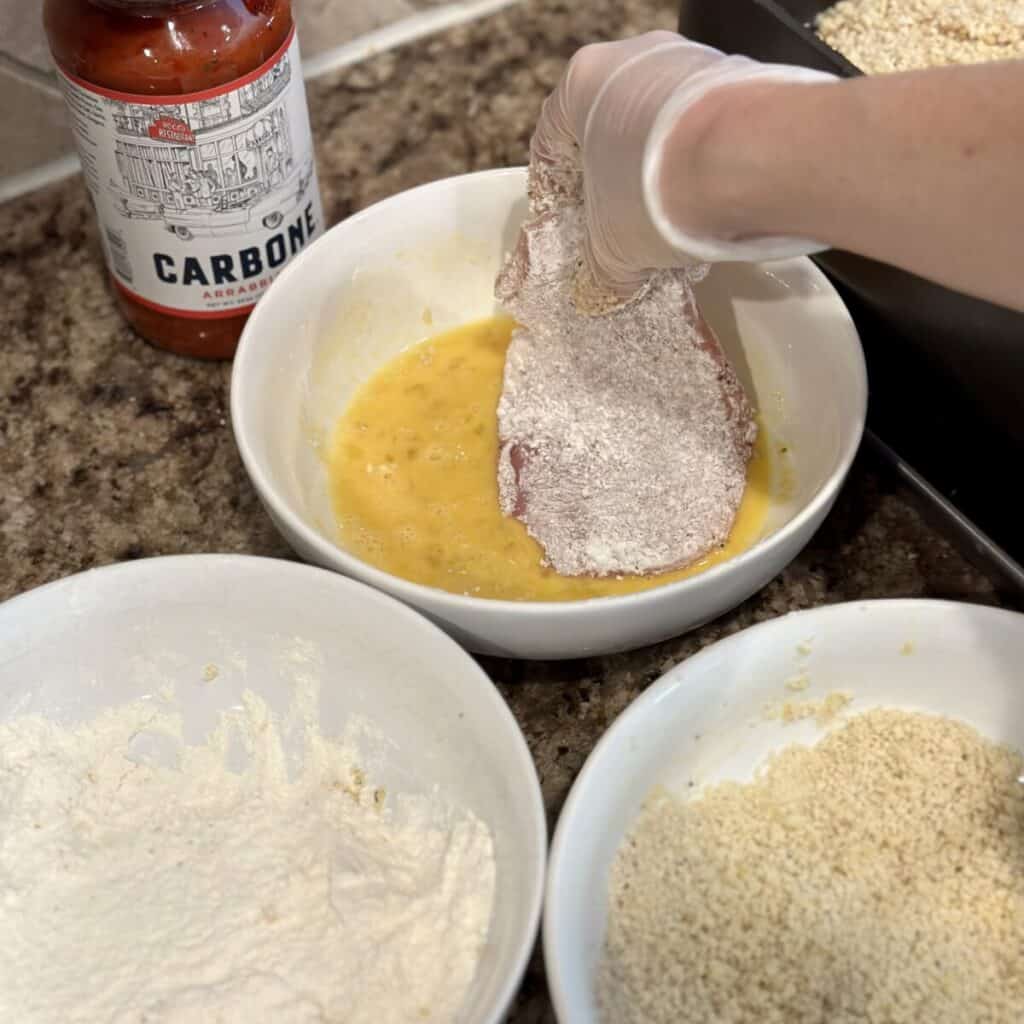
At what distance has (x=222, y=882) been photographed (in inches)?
A: 31.0

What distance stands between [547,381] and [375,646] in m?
0.28

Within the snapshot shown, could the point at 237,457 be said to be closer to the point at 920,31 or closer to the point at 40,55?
the point at 40,55

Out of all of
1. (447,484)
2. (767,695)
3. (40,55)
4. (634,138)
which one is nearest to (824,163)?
(634,138)

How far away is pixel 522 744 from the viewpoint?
734mm

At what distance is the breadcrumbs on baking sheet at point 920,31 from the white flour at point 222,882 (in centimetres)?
74

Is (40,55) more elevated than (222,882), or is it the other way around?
(40,55)

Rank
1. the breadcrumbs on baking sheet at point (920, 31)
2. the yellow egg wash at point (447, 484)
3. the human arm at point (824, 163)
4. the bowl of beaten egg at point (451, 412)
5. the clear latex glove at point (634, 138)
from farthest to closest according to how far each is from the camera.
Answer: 1. the breadcrumbs on baking sheet at point (920, 31)
2. the yellow egg wash at point (447, 484)
3. the bowl of beaten egg at point (451, 412)
4. the clear latex glove at point (634, 138)
5. the human arm at point (824, 163)

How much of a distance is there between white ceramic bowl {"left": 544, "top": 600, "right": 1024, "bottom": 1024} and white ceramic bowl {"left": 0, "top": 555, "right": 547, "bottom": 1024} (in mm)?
60

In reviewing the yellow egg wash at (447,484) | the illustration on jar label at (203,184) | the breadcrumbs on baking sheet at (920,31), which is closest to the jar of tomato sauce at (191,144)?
the illustration on jar label at (203,184)

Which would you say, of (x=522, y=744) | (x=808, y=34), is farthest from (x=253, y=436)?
(x=808, y=34)

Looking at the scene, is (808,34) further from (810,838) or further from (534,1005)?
(534,1005)

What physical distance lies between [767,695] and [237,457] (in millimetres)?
484

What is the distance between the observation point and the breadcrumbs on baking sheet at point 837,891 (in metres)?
0.75

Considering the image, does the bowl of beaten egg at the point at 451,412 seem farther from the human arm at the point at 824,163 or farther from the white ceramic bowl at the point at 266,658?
the human arm at the point at 824,163
